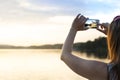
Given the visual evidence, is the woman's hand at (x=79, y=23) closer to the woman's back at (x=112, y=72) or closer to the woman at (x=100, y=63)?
the woman at (x=100, y=63)

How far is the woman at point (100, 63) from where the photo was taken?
8.85ft

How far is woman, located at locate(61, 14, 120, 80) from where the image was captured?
8.85 ft

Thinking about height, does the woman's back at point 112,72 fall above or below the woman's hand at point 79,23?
below

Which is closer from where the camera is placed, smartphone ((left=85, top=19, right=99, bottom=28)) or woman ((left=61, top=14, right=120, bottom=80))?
woman ((left=61, top=14, right=120, bottom=80))

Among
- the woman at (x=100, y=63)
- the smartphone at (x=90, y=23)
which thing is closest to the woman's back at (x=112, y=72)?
the woman at (x=100, y=63)

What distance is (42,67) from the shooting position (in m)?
30.7

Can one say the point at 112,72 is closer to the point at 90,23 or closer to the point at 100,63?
the point at 100,63

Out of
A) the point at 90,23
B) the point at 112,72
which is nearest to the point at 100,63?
the point at 112,72

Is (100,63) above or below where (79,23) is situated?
below

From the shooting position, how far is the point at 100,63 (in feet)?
9.03

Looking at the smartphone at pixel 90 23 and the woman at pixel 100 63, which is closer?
the woman at pixel 100 63

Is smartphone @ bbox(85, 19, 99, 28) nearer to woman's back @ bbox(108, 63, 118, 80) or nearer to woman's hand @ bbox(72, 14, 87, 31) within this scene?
woman's hand @ bbox(72, 14, 87, 31)

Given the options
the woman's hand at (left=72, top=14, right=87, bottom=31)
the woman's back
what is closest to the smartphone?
the woman's hand at (left=72, top=14, right=87, bottom=31)

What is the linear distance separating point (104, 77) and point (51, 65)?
28560 mm
